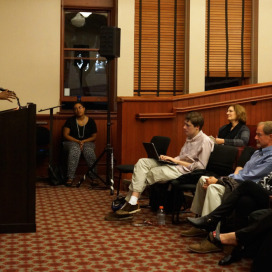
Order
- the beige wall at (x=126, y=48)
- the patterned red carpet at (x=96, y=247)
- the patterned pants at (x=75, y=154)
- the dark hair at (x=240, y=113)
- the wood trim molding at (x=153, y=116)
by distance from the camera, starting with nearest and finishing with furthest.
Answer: the patterned red carpet at (x=96, y=247), the dark hair at (x=240, y=113), the wood trim molding at (x=153, y=116), the patterned pants at (x=75, y=154), the beige wall at (x=126, y=48)

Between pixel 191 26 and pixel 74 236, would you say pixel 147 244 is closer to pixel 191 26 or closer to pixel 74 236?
pixel 74 236

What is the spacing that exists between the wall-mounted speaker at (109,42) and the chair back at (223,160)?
2.50m

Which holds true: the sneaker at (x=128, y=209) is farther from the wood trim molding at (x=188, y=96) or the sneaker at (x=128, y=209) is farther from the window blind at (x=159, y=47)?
the window blind at (x=159, y=47)

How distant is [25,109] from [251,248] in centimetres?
224

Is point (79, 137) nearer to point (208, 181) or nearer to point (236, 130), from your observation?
point (236, 130)

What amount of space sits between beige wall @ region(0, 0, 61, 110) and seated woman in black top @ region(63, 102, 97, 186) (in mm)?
558

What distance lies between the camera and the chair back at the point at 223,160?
17.7 ft

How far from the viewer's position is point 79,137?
27.1 ft

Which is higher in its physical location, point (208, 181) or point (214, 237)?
point (208, 181)

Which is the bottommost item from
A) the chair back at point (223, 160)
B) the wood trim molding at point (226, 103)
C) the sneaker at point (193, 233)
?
the sneaker at point (193, 233)

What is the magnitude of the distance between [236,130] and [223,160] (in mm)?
1208

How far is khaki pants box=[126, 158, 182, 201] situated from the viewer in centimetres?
569

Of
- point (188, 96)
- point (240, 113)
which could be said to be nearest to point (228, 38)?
point (188, 96)

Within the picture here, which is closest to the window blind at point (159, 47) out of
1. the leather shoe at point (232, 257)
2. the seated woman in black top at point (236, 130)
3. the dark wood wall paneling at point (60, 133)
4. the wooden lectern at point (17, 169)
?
the dark wood wall paneling at point (60, 133)
